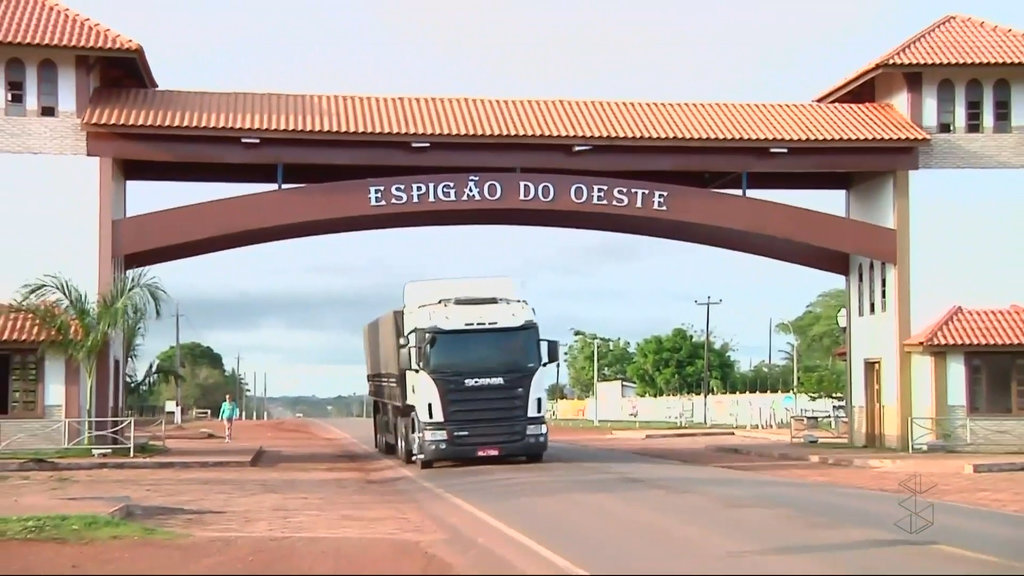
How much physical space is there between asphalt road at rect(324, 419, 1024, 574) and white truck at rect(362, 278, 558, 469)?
1.76 m

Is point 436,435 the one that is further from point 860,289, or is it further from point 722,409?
point 722,409

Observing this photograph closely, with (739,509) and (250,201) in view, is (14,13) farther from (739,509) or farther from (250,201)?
(739,509)

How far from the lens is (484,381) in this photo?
28.6 meters

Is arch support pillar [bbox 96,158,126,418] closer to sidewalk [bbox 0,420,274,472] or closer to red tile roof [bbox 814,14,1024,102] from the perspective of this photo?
sidewalk [bbox 0,420,274,472]

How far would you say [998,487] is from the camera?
24.4 m

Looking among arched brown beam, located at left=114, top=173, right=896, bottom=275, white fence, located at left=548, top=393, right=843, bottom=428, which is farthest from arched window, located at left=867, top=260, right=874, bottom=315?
white fence, located at left=548, top=393, right=843, bottom=428

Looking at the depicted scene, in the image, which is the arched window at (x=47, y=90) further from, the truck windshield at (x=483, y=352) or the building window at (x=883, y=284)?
the building window at (x=883, y=284)

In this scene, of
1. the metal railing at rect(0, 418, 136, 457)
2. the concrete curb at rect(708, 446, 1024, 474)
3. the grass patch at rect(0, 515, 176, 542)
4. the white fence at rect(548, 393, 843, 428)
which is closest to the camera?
the grass patch at rect(0, 515, 176, 542)

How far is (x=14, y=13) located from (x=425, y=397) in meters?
14.7

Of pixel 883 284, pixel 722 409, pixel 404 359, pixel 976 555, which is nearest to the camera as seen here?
pixel 976 555

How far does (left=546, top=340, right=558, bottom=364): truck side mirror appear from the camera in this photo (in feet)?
94.9

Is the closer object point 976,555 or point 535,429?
point 976,555

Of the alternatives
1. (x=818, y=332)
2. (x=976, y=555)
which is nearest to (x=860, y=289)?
(x=976, y=555)

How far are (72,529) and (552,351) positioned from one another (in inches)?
552
